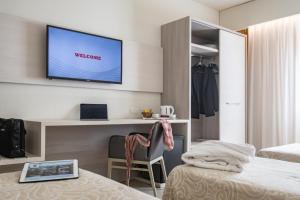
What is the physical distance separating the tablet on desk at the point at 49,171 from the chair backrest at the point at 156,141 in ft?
3.74

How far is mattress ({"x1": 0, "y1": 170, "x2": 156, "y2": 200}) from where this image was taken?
0.86 meters

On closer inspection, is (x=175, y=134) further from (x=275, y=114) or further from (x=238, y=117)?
(x=275, y=114)

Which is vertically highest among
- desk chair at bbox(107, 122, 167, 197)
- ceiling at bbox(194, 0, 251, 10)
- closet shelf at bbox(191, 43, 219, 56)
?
ceiling at bbox(194, 0, 251, 10)

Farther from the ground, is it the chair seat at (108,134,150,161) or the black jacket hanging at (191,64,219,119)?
the black jacket hanging at (191,64,219,119)

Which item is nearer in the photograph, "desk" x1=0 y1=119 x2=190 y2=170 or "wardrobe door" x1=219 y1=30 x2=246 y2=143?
"desk" x1=0 y1=119 x2=190 y2=170

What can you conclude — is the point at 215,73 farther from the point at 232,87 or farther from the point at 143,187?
the point at 143,187

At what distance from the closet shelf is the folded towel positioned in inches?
73.0

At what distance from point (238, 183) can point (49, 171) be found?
0.87 metres

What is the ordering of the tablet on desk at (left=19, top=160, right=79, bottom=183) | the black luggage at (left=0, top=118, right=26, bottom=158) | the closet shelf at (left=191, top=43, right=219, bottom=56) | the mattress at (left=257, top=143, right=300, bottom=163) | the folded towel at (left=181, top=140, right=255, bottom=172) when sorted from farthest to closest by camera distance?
the closet shelf at (left=191, top=43, right=219, bottom=56) → the mattress at (left=257, top=143, right=300, bottom=163) → the black luggage at (left=0, top=118, right=26, bottom=158) → the folded towel at (left=181, top=140, right=255, bottom=172) → the tablet on desk at (left=19, top=160, right=79, bottom=183)

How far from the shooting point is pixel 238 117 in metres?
3.75

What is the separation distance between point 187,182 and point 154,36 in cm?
235

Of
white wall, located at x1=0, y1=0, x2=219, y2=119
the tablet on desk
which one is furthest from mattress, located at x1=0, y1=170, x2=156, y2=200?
white wall, located at x1=0, y1=0, x2=219, y2=119

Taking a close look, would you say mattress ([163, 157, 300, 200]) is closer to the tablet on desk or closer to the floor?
the tablet on desk

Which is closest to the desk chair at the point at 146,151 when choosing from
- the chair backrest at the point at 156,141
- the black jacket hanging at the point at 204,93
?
the chair backrest at the point at 156,141
